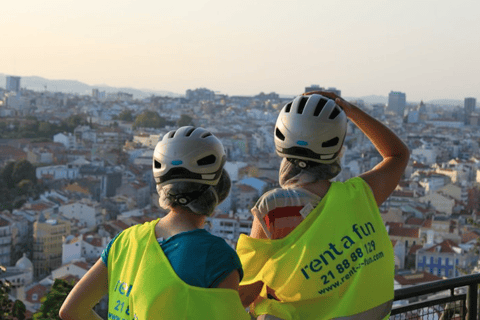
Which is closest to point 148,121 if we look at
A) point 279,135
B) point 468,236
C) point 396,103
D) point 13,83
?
point 13,83

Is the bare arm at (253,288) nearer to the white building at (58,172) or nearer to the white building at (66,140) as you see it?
the white building at (58,172)

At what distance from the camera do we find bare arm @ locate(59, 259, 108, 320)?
4.28ft

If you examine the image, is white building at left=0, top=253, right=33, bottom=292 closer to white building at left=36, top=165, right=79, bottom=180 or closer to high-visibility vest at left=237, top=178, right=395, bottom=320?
white building at left=36, top=165, right=79, bottom=180

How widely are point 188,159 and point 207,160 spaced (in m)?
0.03

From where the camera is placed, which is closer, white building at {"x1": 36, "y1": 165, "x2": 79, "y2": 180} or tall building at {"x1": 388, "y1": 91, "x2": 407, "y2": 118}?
white building at {"x1": 36, "y1": 165, "x2": 79, "y2": 180}

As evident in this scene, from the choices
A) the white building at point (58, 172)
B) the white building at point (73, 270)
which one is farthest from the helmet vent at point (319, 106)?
the white building at point (58, 172)

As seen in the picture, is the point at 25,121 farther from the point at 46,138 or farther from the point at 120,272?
the point at 120,272

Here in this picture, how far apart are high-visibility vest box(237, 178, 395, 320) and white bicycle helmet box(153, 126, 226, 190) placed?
0.14 meters

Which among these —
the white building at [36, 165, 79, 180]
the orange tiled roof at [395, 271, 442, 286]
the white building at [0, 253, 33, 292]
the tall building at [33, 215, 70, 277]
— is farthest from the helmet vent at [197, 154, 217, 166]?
the white building at [36, 165, 79, 180]

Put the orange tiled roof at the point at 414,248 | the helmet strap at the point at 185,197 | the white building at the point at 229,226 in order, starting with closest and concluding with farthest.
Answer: the helmet strap at the point at 185,197 < the orange tiled roof at the point at 414,248 < the white building at the point at 229,226

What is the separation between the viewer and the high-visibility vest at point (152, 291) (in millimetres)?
1188

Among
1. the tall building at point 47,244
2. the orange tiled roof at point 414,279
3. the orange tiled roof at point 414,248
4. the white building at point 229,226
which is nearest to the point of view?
the orange tiled roof at point 414,279

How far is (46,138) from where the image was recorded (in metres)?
53.4

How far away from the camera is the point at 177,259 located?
4.00 ft
